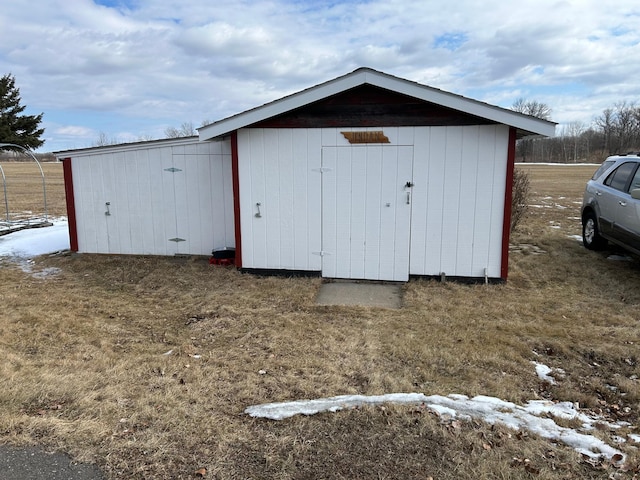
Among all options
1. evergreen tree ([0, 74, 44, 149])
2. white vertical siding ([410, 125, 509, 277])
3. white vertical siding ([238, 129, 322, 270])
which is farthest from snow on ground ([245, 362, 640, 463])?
evergreen tree ([0, 74, 44, 149])

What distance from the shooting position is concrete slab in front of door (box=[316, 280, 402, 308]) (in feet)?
20.5

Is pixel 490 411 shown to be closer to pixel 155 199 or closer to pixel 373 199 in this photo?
pixel 373 199

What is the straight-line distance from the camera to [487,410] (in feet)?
11.3

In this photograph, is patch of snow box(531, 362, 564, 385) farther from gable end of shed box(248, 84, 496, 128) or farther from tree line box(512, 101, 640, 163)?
tree line box(512, 101, 640, 163)

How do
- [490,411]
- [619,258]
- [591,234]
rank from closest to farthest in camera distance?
[490,411] < [619,258] < [591,234]

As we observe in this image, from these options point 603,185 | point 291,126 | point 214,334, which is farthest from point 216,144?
point 603,185

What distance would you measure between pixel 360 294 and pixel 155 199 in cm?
465

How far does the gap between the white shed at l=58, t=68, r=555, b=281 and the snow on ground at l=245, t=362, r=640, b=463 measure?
11.7 feet

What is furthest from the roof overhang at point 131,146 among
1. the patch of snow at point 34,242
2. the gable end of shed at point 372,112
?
the gable end of shed at point 372,112

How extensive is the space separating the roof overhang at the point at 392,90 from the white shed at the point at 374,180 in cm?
1

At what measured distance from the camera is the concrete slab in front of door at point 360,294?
6246 millimetres

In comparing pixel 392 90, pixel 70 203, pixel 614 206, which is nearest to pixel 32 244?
pixel 70 203

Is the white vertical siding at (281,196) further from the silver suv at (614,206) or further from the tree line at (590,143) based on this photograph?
the tree line at (590,143)

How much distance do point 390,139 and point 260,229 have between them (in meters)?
2.53
